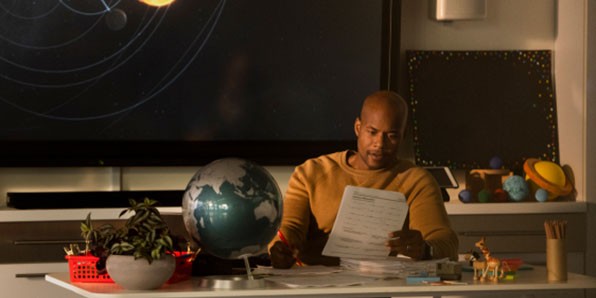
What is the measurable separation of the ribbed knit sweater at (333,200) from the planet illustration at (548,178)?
149cm

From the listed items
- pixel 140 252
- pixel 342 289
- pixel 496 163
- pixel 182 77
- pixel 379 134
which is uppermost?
pixel 182 77

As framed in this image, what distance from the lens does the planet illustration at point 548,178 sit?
552cm

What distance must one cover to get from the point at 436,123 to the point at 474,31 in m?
0.50

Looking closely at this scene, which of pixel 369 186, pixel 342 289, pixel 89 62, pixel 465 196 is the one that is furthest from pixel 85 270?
pixel 465 196

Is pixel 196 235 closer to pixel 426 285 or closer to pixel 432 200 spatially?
pixel 426 285

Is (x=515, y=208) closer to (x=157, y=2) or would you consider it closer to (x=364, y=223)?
(x=364, y=223)

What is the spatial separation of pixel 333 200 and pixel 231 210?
75cm

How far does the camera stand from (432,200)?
411cm

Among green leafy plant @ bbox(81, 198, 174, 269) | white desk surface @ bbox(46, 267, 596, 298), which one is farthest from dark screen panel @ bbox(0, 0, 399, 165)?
green leafy plant @ bbox(81, 198, 174, 269)

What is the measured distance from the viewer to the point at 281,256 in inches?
150

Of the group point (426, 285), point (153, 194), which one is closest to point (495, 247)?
point (153, 194)

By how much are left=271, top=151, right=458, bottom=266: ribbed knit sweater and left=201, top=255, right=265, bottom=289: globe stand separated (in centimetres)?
47

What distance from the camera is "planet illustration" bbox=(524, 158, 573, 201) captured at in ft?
18.1

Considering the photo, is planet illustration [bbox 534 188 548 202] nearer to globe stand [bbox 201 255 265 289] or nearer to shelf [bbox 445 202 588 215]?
shelf [bbox 445 202 588 215]
